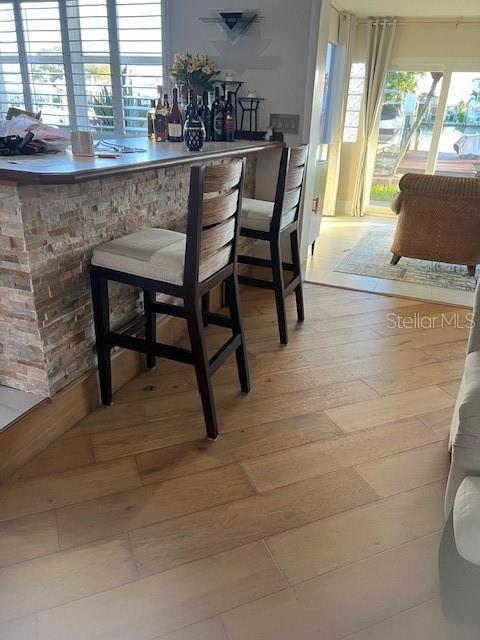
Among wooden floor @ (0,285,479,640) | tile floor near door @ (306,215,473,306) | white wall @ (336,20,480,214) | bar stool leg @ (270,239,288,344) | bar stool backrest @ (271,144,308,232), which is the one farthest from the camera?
white wall @ (336,20,480,214)

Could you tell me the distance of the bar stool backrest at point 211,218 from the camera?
1.58 m

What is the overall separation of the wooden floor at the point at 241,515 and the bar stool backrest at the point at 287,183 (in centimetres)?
84

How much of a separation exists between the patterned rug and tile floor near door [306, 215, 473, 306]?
0.09 meters

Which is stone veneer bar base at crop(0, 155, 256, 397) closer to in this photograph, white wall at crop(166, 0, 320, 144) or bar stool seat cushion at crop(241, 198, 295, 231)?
bar stool seat cushion at crop(241, 198, 295, 231)

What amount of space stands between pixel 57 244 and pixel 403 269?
3.20m

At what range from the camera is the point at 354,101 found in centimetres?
586

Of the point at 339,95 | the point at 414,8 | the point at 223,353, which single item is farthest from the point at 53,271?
the point at 414,8

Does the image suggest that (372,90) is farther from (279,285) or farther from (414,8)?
(279,285)

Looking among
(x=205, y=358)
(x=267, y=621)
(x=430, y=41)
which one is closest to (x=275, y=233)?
(x=205, y=358)

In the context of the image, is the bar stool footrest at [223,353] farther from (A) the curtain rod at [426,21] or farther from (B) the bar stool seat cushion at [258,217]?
(A) the curtain rod at [426,21]

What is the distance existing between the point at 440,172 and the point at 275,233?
455cm

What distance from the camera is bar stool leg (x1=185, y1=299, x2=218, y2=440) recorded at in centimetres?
173

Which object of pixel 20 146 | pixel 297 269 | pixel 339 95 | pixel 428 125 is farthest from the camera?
pixel 428 125

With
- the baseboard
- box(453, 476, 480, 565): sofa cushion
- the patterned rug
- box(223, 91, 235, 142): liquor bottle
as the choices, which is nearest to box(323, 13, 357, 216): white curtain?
the patterned rug
